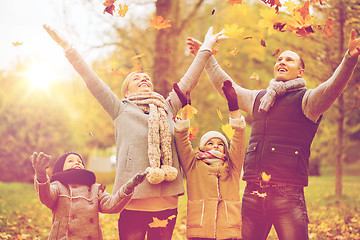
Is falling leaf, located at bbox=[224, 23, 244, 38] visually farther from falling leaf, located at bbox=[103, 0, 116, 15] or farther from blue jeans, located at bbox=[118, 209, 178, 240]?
blue jeans, located at bbox=[118, 209, 178, 240]

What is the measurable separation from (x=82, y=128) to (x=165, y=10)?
915 centimetres

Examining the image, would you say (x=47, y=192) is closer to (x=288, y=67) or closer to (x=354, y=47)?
(x=288, y=67)

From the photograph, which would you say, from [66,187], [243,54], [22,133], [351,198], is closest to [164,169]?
[66,187]

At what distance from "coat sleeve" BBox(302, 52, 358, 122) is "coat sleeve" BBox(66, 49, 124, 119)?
1.58m

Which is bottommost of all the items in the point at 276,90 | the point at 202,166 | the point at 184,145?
the point at 202,166

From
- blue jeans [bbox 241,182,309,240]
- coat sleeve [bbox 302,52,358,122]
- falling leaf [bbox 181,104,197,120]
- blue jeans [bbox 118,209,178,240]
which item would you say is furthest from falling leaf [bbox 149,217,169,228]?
coat sleeve [bbox 302,52,358,122]

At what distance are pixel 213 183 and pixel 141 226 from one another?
2.36 feet

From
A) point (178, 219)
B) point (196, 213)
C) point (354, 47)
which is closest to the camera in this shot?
point (354, 47)

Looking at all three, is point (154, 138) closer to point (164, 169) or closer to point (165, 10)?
point (164, 169)

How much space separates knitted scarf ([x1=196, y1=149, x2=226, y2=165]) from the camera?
3.73 metres

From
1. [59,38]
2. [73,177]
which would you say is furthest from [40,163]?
[59,38]

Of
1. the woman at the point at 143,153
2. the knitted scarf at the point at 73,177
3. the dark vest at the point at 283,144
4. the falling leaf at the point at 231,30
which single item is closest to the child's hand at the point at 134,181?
the woman at the point at 143,153

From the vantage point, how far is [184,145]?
3637 mm

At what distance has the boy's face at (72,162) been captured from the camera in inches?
147
